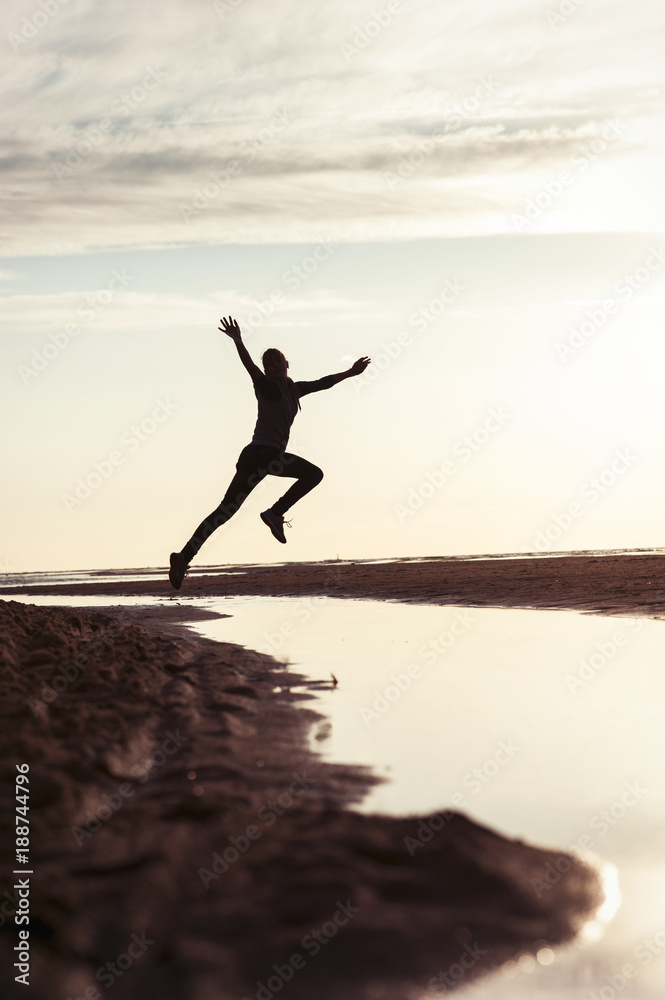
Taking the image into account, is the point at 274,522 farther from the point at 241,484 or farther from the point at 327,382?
the point at 327,382

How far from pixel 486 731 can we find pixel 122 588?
34408mm

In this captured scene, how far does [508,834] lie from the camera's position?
186 inches

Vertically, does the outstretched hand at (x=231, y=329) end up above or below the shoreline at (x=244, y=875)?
above

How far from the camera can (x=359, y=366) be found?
10.2 m

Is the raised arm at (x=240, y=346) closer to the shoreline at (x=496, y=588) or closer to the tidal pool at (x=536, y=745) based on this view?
the tidal pool at (x=536, y=745)

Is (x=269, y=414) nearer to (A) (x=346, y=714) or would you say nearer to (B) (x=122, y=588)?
(A) (x=346, y=714)

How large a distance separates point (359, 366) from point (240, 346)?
1541mm

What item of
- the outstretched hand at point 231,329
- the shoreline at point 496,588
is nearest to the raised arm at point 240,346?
the outstretched hand at point 231,329

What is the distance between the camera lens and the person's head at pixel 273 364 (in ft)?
32.8

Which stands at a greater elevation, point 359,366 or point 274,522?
point 359,366

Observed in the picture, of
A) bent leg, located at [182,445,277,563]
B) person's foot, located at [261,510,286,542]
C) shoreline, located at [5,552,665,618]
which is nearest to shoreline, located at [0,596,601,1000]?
bent leg, located at [182,445,277,563]

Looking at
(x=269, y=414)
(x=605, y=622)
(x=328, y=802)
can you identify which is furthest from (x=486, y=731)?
(x=605, y=622)

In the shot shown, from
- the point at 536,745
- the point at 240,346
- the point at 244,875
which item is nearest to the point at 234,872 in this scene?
the point at 244,875

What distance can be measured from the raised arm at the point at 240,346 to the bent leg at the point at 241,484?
34.6 inches
